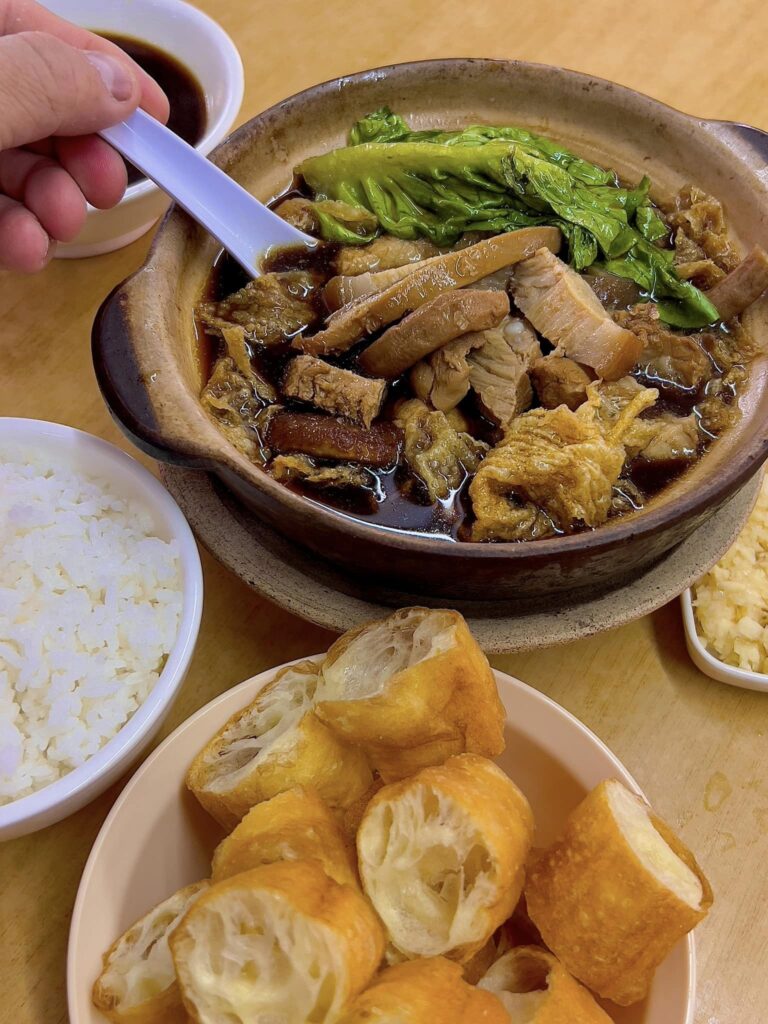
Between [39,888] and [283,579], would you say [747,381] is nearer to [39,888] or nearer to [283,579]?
[283,579]

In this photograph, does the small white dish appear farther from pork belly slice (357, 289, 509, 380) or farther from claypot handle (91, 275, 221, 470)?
claypot handle (91, 275, 221, 470)

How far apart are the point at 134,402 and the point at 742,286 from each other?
1244mm

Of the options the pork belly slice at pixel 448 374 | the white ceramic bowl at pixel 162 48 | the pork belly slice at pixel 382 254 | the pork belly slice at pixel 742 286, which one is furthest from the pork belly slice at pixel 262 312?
the pork belly slice at pixel 742 286

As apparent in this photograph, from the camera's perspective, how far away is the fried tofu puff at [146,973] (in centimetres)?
104

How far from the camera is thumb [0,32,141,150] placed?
1371 mm

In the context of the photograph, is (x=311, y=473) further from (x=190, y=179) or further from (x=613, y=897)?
(x=613, y=897)

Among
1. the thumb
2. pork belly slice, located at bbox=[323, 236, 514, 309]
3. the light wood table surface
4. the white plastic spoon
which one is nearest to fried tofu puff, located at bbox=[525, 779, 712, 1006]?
the light wood table surface

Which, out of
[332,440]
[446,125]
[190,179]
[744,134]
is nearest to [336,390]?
[332,440]

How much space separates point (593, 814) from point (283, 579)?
0.69m

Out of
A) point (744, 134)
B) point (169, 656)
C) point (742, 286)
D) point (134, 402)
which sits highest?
point (744, 134)

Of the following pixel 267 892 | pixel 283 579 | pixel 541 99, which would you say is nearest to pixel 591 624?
pixel 283 579

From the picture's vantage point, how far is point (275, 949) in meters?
0.93

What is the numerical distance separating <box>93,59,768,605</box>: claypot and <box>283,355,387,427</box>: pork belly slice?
21 cm

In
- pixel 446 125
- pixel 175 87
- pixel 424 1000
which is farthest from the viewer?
pixel 175 87
